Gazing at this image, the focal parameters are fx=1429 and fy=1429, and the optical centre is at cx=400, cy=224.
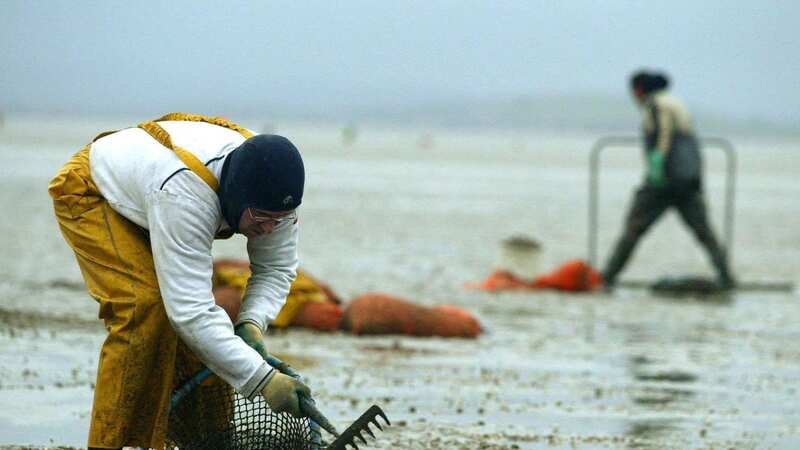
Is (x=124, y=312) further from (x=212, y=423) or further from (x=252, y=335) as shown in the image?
(x=212, y=423)

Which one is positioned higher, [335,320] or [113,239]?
[113,239]

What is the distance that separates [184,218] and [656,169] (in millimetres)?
9310

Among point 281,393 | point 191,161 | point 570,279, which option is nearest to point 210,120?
point 191,161

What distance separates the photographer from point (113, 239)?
4.69 m

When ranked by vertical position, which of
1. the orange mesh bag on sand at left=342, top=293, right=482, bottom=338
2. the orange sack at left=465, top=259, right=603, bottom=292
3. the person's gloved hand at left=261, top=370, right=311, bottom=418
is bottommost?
the orange sack at left=465, top=259, right=603, bottom=292

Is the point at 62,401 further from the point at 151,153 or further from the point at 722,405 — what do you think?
the point at 722,405

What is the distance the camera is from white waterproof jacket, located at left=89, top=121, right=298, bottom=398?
14.6 feet

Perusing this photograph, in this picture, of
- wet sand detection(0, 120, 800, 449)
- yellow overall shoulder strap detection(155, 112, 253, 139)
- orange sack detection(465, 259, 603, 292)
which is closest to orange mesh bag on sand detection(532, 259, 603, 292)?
orange sack detection(465, 259, 603, 292)

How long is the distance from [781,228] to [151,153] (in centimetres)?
1850

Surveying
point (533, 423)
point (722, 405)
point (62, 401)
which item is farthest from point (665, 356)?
point (62, 401)

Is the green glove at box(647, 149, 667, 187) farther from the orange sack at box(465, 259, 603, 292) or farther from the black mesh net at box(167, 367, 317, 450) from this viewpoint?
the black mesh net at box(167, 367, 317, 450)

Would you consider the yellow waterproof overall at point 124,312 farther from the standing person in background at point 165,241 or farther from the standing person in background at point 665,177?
the standing person in background at point 665,177

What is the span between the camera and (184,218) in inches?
175

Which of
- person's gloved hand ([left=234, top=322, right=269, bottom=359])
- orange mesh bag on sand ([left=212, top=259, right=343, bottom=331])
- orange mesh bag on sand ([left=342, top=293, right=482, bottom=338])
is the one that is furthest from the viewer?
orange mesh bag on sand ([left=342, top=293, right=482, bottom=338])
